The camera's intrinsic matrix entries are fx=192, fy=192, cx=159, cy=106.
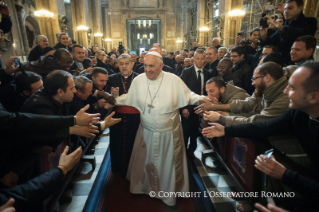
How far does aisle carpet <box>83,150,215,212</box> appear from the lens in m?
2.62

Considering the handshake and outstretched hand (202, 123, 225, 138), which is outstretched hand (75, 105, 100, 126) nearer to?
the handshake

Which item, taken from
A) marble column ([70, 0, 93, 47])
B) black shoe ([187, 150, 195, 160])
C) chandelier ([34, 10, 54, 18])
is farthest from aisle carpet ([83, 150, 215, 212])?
marble column ([70, 0, 93, 47])

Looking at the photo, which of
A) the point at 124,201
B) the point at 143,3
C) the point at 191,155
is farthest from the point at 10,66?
the point at 143,3

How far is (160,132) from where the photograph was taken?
8.59 feet

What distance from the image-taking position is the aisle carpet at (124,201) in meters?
2.62

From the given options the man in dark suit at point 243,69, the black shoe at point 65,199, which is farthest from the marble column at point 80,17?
the black shoe at point 65,199

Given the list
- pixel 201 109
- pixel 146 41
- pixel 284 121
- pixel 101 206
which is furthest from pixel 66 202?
pixel 146 41

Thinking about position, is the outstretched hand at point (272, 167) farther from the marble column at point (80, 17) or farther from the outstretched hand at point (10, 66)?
the marble column at point (80, 17)

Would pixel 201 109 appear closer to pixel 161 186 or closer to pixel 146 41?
pixel 161 186

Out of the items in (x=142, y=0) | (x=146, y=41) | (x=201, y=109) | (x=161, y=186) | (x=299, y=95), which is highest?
(x=142, y=0)

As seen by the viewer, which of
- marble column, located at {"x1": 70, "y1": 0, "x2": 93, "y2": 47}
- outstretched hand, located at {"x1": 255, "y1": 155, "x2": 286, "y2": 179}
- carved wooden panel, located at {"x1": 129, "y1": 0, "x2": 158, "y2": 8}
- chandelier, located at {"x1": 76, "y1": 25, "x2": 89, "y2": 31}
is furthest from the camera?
carved wooden panel, located at {"x1": 129, "y1": 0, "x2": 158, "y2": 8}

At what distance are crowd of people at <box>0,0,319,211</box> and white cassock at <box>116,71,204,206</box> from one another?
14 millimetres

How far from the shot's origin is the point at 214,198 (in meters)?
2.70

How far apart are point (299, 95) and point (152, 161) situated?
1.91 meters
